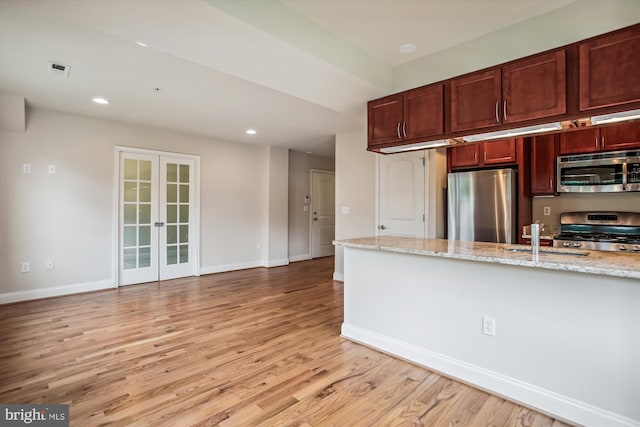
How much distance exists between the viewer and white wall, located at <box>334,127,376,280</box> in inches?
193

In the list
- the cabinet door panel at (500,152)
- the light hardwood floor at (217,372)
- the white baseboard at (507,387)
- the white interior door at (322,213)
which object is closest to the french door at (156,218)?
the light hardwood floor at (217,372)

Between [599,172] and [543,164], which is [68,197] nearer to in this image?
[543,164]

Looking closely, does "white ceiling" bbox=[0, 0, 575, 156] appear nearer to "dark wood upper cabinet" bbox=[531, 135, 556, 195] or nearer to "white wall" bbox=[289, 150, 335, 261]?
"dark wood upper cabinet" bbox=[531, 135, 556, 195]

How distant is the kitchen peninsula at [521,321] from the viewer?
166cm

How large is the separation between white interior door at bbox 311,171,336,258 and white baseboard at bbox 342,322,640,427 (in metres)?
4.92

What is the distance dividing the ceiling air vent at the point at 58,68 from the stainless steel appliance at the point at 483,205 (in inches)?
169

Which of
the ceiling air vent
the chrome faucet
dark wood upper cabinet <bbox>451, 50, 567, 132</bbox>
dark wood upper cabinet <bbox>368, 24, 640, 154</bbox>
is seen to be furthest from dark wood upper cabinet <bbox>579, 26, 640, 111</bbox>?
the ceiling air vent

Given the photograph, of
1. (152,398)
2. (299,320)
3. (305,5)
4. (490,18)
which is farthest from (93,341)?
(490,18)

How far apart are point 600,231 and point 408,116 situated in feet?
8.61

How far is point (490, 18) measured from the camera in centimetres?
232

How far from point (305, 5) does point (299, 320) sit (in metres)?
2.85

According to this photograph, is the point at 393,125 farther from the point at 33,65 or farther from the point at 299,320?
the point at 33,65

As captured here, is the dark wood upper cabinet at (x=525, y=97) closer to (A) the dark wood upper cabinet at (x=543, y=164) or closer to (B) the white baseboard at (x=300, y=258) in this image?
(A) the dark wood upper cabinet at (x=543, y=164)

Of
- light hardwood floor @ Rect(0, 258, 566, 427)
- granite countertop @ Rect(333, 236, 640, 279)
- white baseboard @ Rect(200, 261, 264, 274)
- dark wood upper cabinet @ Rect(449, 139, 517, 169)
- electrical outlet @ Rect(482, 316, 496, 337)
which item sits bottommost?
light hardwood floor @ Rect(0, 258, 566, 427)
